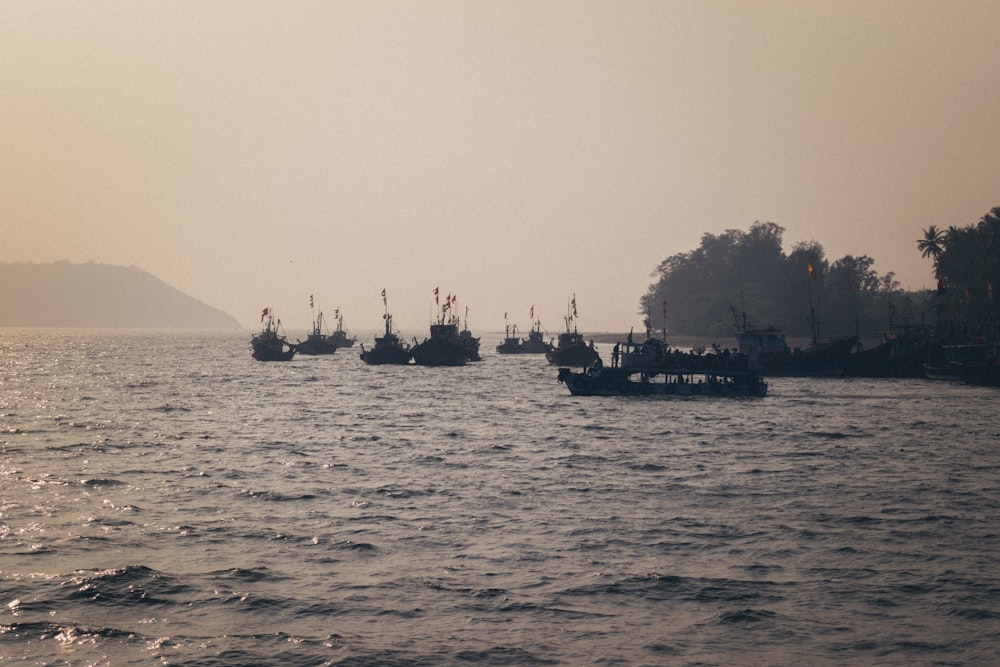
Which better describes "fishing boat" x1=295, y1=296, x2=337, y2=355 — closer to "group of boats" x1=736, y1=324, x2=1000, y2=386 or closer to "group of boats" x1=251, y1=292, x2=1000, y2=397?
"group of boats" x1=251, y1=292, x2=1000, y2=397

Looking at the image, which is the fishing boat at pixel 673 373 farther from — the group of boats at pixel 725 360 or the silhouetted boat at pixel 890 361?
the silhouetted boat at pixel 890 361

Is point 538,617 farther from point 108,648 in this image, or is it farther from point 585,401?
point 585,401

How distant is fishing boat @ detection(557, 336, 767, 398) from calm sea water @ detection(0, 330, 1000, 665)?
2318 centimetres

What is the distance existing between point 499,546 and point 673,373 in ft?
177

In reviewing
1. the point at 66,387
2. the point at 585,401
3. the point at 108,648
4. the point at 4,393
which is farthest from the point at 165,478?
the point at 66,387

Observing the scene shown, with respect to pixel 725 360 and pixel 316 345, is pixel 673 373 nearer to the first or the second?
pixel 725 360

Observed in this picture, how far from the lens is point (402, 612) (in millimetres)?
17547

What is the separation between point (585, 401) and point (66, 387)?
5257cm

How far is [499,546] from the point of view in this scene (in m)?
22.7

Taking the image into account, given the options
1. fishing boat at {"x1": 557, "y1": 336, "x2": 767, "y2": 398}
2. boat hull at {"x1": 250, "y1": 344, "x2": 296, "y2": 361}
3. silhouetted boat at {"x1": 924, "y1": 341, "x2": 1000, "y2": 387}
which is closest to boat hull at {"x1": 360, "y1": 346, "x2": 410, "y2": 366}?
boat hull at {"x1": 250, "y1": 344, "x2": 296, "y2": 361}

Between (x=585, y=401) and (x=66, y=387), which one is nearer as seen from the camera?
(x=585, y=401)

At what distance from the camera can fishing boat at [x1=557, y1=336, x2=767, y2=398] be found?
74375 millimetres

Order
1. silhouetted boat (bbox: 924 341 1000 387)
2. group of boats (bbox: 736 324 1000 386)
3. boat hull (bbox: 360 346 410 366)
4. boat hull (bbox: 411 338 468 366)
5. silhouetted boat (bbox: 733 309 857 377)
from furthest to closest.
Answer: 1. boat hull (bbox: 360 346 410 366)
2. boat hull (bbox: 411 338 468 366)
3. silhouetted boat (bbox: 733 309 857 377)
4. group of boats (bbox: 736 324 1000 386)
5. silhouetted boat (bbox: 924 341 1000 387)

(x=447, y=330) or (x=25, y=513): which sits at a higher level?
(x=447, y=330)
